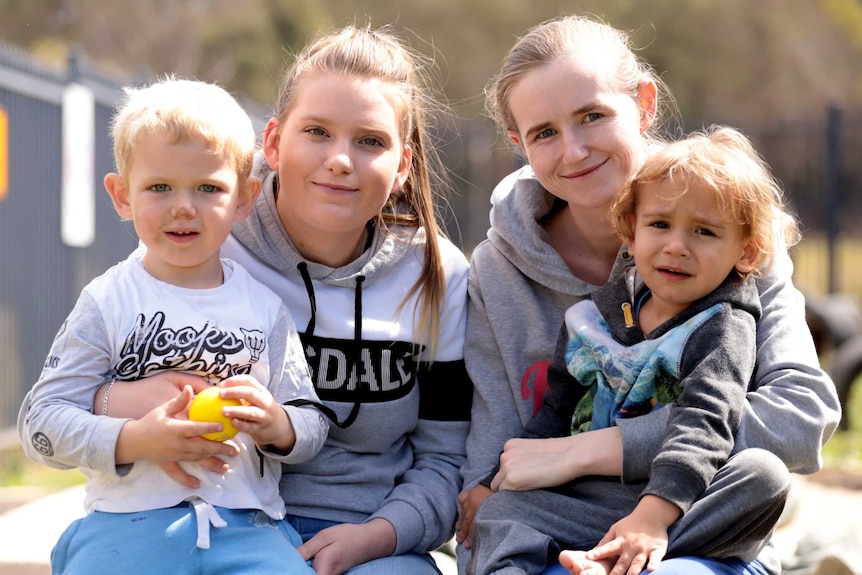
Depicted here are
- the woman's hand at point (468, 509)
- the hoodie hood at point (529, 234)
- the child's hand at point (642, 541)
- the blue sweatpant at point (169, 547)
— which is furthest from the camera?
the hoodie hood at point (529, 234)

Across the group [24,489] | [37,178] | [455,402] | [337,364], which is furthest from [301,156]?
[37,178]

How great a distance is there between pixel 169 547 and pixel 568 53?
177cm

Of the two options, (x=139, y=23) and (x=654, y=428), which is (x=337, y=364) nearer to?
(x=654, y=428)

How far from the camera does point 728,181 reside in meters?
2.71

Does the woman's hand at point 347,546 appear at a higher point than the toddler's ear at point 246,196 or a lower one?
lower

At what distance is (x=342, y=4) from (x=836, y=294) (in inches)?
973

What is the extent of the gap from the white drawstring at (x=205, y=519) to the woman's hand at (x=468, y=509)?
759 millimetres

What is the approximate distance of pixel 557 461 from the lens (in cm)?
285

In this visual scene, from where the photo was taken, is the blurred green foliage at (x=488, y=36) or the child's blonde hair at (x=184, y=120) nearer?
the child's blonde hair at (x=184, y=120)

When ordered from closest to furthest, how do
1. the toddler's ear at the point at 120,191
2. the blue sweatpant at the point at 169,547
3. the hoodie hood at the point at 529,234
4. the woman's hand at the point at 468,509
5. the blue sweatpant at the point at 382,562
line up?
the blue sweatpant at the point at 169,547 < the toddler's ear at the point at 120,191 < the blue sweatpant at the point at 382,562 < the woman's hand at the point at 468,509 < the hoodie hood at the point at 529,234

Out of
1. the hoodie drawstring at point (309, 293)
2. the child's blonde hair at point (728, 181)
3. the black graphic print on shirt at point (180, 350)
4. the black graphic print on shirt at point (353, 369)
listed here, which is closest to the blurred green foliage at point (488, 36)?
the hoodie drawstring at point (309, 293)

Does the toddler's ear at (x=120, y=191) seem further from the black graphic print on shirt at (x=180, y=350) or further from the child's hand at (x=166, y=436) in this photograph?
the child's hand at (x=166, y=436)

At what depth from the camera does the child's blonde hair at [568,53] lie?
320cm

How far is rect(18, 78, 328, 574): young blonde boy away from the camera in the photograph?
261cm
